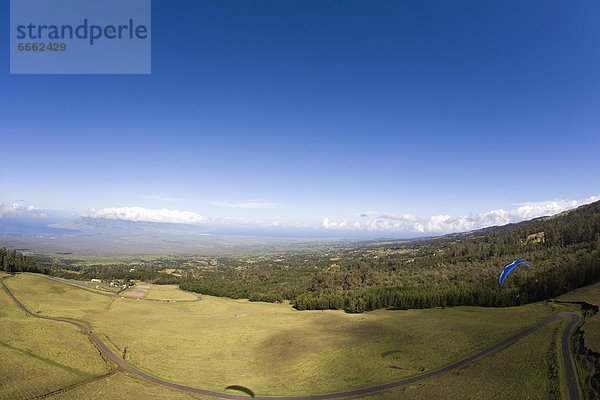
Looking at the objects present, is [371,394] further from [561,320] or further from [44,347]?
[44,347]

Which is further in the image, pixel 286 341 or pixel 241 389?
pixel 286 341

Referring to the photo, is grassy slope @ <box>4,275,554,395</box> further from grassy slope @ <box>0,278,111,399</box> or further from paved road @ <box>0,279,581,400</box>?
grassy slope @ <box>0,278,111,399</box>

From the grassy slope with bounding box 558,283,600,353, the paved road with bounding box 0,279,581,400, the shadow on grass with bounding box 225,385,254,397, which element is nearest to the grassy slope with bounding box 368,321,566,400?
the paved road with bounding box 0,279,581,400

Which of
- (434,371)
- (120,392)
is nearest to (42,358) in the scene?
(120,392)

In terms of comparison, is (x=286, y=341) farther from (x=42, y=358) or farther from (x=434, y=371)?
(x=42, y=358)

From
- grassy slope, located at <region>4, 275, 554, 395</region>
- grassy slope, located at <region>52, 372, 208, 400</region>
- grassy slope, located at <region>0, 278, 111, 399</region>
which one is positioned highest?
grassy slope, located at <region>0, 278, 111, 399</region>

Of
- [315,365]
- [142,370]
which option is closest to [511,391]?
[315,365]
